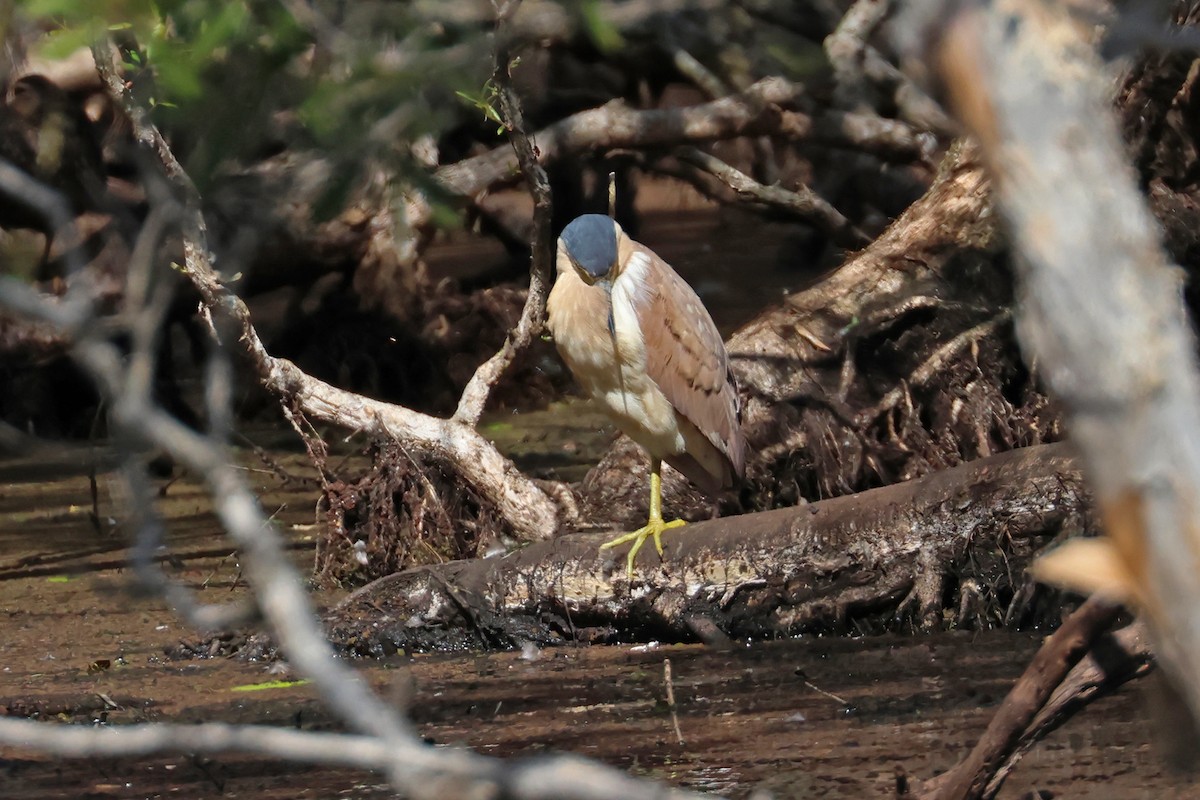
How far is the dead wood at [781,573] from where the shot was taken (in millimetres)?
5797

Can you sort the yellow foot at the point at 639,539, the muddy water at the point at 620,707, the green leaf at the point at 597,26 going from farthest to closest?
1. the yellow foot at the point at 639,539
2. the muddy water at the point at 620,707
3. the green leaf at the point at 597,26

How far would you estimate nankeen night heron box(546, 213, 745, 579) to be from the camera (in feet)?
20.1

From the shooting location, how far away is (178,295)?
30.6 ft

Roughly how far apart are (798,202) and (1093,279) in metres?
8.23

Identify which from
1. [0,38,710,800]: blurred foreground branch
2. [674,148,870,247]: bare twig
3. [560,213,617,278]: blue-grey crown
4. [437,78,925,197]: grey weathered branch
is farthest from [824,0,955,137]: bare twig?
[0,38,710,800]: blurred foreground branch

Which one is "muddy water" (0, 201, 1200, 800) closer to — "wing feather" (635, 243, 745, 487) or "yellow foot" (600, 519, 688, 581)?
"yellow foot" (600, 519, 688, 581)

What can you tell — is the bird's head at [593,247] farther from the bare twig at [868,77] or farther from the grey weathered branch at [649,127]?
the grey weathered branch at [649,127]

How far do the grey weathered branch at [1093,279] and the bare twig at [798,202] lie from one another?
8.11m

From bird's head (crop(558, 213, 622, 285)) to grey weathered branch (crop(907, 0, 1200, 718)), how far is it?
4575 mm

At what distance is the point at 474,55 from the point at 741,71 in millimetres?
8907

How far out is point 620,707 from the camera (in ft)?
16.9

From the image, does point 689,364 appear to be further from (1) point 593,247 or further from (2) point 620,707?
(2) point 620,707

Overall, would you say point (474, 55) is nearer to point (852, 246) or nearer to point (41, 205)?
point (41, 205)

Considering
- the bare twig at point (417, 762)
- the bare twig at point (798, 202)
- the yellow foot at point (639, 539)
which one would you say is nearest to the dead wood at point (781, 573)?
the yellow foot at point (639, 539)
